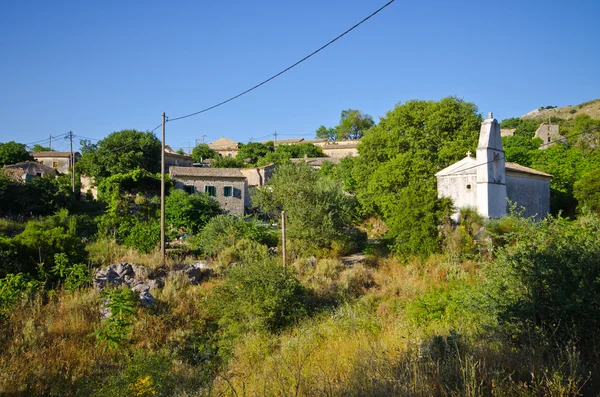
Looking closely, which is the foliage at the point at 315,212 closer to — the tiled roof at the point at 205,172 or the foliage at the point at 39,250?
the tiled roof at the point at 205,172

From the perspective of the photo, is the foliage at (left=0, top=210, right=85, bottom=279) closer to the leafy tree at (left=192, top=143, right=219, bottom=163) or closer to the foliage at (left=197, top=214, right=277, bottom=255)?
the foliage at (left=197, top=214, right=277, bottom=255)

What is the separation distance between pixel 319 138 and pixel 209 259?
6806 cm

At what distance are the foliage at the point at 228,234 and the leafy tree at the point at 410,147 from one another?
7501 millimetres

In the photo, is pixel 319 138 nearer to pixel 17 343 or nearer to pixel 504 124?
pixel 504 124

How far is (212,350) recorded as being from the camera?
9898 millimetres

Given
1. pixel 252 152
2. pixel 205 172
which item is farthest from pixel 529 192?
pixel 252 152

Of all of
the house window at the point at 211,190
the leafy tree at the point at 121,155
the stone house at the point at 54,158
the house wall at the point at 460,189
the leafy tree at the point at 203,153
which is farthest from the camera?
the leafy tree at the point at 203,153

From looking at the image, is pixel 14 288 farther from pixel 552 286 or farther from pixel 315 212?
pixel 552 286

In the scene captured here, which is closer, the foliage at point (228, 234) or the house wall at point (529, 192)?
the foliage at point (228, 234)

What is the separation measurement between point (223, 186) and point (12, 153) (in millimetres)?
27858

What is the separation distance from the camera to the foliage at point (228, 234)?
1889cm

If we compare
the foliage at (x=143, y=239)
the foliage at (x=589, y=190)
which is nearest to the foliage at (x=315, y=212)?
the foliage at (x=143, y=239)

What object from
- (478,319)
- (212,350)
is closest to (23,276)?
(212,350)

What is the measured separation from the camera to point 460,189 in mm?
22328
